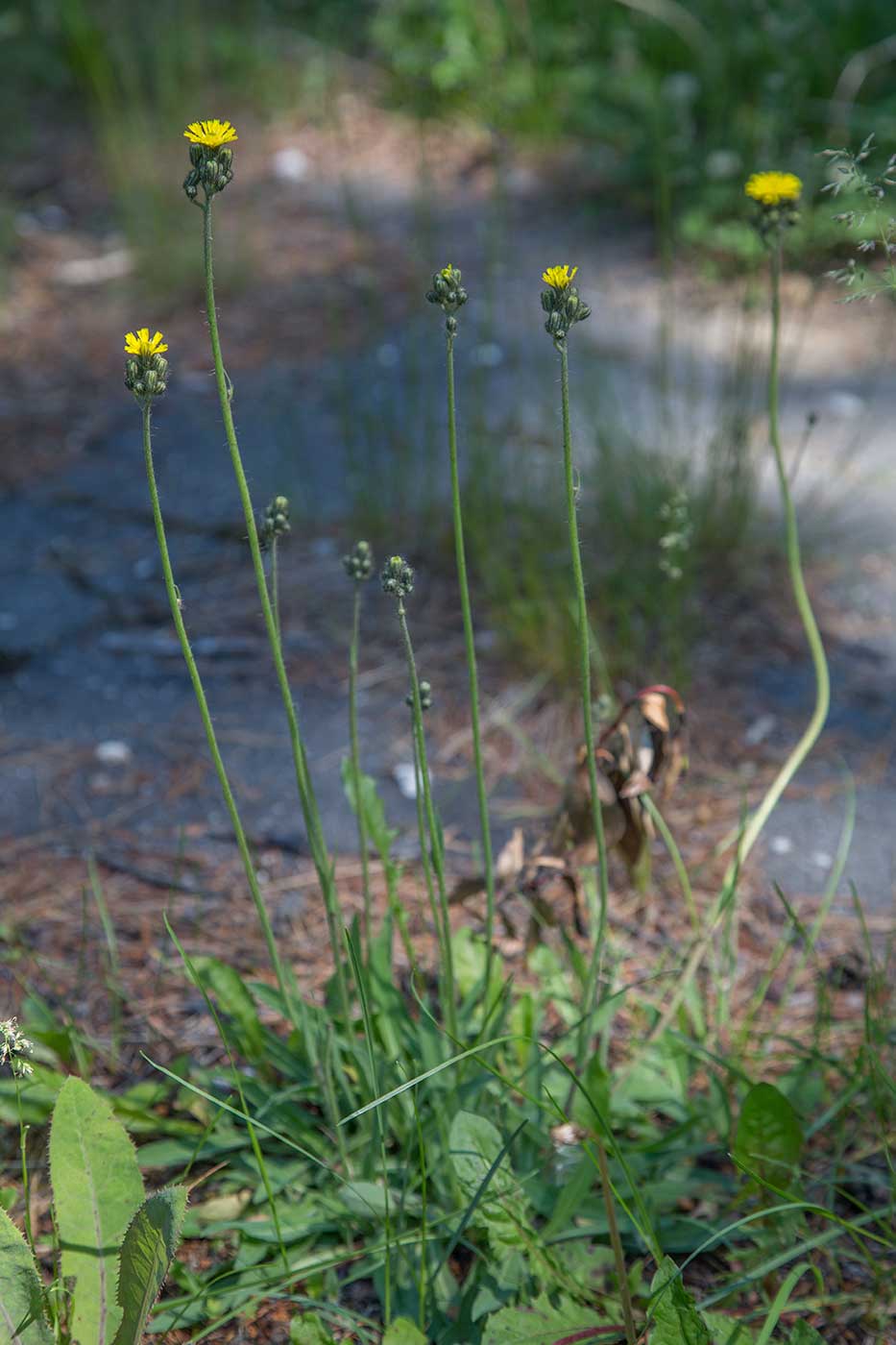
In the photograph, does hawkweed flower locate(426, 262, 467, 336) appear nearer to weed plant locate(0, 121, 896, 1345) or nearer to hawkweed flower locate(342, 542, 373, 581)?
weed plant locate(0, 121, 896, 1345)

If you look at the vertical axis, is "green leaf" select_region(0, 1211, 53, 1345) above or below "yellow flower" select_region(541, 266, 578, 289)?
below

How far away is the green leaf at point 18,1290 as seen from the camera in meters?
1.07

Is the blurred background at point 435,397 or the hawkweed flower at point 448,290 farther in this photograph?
the blurred background at point 435,397

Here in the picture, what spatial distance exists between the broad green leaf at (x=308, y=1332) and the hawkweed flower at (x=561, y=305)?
873mm

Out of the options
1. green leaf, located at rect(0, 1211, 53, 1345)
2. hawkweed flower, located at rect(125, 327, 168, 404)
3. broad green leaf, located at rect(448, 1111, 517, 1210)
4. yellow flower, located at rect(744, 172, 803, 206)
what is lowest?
green leaf, located at rect(0, 1211, 53, 1345)

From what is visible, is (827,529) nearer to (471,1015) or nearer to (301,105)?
(471,1015)

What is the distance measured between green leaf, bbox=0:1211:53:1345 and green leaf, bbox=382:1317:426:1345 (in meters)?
0.30

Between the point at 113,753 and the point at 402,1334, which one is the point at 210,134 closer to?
the point at 402,1334

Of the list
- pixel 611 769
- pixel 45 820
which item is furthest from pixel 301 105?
pixel 611 769

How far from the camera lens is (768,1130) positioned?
48.6 inches

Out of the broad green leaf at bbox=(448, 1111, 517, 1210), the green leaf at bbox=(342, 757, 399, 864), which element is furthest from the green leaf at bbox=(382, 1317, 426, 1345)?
the green leaf at bbox=(342, 757, 399, 864)

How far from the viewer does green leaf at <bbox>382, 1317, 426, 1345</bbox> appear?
1.08 meters

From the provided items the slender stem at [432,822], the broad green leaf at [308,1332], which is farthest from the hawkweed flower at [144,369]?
the broad green leaf at [308,1332]

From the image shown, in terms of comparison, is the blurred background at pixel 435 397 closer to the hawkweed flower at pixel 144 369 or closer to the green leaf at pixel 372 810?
the green leaf at pixel 372 810
